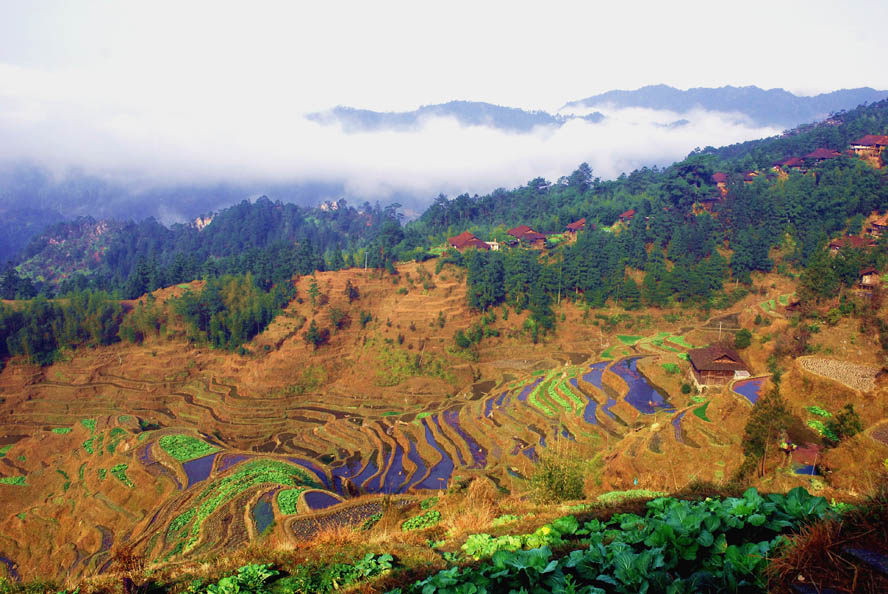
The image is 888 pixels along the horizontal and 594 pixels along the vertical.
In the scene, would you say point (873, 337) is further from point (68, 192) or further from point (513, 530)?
point (68, 192)

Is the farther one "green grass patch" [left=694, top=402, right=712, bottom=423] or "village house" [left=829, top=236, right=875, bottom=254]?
"village house" [left=829, top=236, right=875, bottom=254]

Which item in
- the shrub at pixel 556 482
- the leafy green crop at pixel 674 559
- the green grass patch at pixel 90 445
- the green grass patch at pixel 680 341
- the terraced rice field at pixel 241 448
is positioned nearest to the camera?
the leafy green crop at pixel 674 559

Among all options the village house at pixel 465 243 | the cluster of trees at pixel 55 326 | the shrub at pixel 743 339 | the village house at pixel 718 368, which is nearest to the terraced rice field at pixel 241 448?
the village house at pixel 718 368

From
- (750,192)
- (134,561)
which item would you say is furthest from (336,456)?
(750,192)

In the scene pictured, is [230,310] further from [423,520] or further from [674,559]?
[674,559]

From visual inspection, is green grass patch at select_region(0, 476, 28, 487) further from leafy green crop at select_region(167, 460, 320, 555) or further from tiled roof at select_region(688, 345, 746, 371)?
tiled roof at select_region(688, 345, 746, 371)

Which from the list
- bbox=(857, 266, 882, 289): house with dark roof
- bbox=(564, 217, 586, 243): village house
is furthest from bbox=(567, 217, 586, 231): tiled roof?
bbox=(857, 266, 882, 289): house with dark roof

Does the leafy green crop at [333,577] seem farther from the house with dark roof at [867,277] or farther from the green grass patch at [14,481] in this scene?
the house with dark roof at [867,277]
